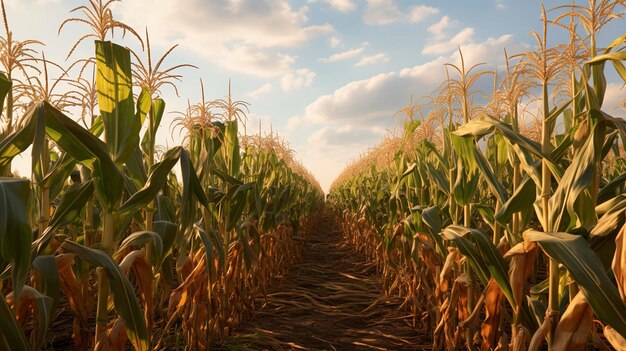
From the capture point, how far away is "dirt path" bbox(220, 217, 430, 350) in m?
3.61

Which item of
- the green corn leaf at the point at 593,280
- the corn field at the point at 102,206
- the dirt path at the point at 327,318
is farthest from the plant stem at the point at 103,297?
the green corn leaf at the point at 593,280

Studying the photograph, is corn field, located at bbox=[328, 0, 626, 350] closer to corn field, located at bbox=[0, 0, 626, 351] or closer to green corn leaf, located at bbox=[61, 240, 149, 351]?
corn field, located at bbox=[0, 0, 626, 351]

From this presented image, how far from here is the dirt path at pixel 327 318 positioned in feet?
11.9

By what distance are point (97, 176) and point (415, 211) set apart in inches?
104

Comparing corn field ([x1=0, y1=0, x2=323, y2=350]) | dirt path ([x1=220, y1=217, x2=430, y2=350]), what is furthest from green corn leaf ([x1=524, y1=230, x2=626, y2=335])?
dirt path ([x1=220, y1=217, x2=430, y2=350])

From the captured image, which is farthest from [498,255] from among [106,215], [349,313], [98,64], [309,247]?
[309,247]

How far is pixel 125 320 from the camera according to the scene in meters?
1.81

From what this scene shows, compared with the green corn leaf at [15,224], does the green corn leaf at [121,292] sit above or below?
below

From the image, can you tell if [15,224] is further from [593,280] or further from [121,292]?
[593,280]

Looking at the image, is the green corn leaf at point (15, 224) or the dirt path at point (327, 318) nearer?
the green corn leaf at point (15, 224)

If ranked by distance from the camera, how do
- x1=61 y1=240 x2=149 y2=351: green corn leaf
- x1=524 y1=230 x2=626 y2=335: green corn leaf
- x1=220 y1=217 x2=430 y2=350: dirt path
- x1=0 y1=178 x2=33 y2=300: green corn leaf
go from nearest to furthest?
x1=0 y1=178 x2=33 y2=300: green corn leaf, x1=524 y1=230 x2=626 y2=335: green corn leaf, x1=61 y1=240 x2=149 y2=351: green corn leaf, x1=220 y1=217 x2=430 y2=350: dirt path

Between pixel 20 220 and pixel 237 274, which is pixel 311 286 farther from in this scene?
pixel 20 220

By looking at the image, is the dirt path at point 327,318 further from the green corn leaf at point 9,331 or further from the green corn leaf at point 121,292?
the green corn leaf at point 9,331

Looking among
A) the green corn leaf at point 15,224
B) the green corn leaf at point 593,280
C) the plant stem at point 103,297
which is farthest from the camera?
the plant stem at point 103,297
